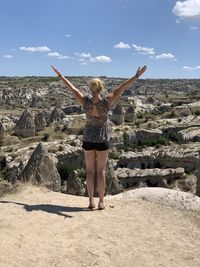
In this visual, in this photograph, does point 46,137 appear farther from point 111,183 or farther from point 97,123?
point 97,123

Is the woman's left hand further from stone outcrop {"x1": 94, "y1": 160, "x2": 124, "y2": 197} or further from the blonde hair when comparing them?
stone outcrop {"x1": 94, "y1": 160, "x2": 124, "y2": 197}

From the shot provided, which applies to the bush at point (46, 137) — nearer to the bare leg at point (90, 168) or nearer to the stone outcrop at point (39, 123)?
the stone outcrop at point (39, 123)

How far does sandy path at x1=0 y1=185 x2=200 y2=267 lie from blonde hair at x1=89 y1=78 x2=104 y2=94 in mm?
1572

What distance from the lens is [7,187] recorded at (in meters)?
7.71

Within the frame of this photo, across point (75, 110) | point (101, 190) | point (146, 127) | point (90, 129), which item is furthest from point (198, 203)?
point (75, 110)

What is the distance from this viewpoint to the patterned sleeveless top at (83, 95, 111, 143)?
648 centimetres

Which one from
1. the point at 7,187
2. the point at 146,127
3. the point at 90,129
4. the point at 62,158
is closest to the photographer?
the point at 90,129

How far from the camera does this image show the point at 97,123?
21.6 ft

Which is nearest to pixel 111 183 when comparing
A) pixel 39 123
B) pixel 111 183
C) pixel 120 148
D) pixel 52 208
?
pixel 111 183

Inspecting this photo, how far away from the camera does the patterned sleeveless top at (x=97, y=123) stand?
21.2ft

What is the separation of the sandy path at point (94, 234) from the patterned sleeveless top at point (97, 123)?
954 mm

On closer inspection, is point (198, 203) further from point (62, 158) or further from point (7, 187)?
point (62, 158)

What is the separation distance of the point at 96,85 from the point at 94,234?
1.94m

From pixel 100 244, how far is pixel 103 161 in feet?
5.13
